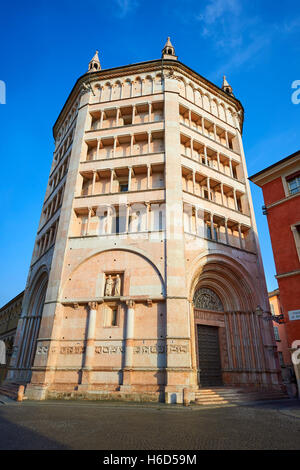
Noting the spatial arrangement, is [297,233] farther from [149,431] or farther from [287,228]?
[149,431]

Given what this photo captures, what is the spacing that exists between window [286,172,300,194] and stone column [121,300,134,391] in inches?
455

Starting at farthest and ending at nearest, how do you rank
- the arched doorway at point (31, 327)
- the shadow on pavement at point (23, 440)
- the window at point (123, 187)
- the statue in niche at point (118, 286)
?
the window at point (123, 187), the arched doorway at point (31, 327), the statue in niche at point (118, 286), the shadow on pavement at point (23, 440)

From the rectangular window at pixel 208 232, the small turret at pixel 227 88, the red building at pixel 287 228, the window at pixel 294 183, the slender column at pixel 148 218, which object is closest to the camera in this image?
the red building at pixel 287 228

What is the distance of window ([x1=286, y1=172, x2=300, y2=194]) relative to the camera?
1638 centimetres

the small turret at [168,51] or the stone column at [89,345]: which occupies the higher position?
the small turret at [168,51]

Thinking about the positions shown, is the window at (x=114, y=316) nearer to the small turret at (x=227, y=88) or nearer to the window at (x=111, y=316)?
the window at (x=111, y=316)

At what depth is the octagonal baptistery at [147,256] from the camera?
14867mm

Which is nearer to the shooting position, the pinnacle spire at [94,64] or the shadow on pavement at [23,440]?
the shadow on pavement at [23,440]

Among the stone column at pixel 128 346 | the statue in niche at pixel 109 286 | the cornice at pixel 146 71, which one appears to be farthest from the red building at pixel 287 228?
the cornice at pixel 146 71

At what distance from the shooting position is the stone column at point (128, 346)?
557 inches

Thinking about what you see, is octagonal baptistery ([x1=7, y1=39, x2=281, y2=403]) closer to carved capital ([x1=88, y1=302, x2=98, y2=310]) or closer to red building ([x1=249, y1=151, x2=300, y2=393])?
carved capital ([x1=88, y1=302, x2=98, y2=310])

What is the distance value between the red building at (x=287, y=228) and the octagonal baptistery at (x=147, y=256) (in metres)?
3.41

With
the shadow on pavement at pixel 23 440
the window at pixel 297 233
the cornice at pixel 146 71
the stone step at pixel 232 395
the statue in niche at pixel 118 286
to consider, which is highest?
the cornice at pixel 146 71

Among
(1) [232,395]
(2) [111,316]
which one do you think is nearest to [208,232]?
(2) [111,316]
